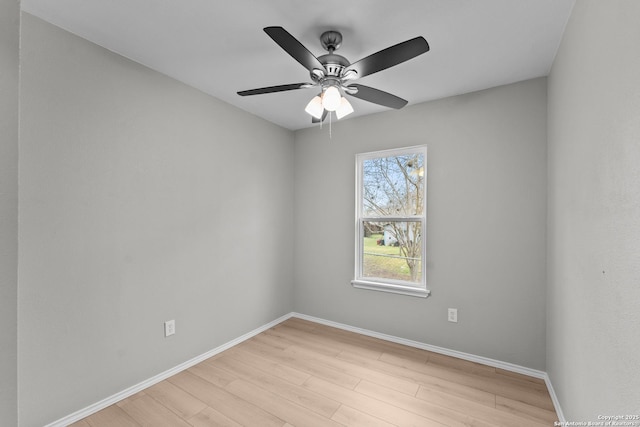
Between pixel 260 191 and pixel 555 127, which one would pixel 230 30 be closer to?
pixel 260 191

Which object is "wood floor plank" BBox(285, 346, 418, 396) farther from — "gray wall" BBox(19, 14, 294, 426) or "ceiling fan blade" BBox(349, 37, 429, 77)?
"ceiling fan blade" BBox(349, 37, 429, 77)

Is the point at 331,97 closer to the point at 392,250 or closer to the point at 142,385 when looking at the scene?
the point at 392,250

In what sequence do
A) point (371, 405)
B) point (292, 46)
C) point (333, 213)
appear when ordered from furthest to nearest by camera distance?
point (333, 213)
point (371, 405)
point (292, 46)

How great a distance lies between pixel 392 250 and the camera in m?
3.18

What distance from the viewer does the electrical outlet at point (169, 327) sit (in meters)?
2.35

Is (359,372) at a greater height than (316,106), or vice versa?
(316,106)

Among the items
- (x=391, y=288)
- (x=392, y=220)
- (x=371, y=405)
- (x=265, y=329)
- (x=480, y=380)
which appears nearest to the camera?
(x=371, y=405)

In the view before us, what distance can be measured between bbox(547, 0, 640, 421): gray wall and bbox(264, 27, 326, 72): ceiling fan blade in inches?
50.9

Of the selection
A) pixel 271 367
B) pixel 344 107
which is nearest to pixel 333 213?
pixel 344 107

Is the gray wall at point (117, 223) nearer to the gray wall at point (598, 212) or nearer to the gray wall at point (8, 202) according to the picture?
the gray wall at point (8, 202)

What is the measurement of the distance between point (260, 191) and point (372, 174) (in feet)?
4.37

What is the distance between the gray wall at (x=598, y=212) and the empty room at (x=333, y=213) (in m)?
0.01

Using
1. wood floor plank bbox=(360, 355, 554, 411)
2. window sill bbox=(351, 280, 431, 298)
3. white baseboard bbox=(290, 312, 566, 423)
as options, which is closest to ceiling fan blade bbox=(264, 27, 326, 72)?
window sill bbox=(351, 280, 431, 298)

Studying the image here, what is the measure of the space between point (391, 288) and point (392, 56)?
7.51ft
